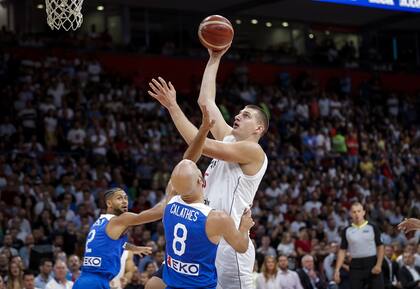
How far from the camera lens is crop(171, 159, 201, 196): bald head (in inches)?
219

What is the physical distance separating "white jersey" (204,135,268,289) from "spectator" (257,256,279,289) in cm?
699

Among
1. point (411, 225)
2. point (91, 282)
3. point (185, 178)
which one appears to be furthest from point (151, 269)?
point (185, 178)

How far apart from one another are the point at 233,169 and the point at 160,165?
12.2 metres

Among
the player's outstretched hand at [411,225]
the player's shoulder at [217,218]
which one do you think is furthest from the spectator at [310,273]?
the player's shoulder at [217,218]

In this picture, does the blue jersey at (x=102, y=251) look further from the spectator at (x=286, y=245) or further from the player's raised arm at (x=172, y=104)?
the spectator at (x=286, y=245)

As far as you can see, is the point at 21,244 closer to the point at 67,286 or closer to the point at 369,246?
the point at 67,286

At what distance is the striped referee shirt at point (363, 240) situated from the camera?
41.0 ft

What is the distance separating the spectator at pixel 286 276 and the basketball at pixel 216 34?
24.3ft

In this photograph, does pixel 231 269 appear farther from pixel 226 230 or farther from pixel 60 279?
pixel 60 279

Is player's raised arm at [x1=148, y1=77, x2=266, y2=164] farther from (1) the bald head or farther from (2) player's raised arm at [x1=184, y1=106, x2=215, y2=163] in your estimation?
(1) the bald head

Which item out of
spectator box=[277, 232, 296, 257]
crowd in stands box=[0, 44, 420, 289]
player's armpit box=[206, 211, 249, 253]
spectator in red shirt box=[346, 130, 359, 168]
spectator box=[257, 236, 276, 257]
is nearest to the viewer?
player's armpit box=[206, 211, 249, 253]

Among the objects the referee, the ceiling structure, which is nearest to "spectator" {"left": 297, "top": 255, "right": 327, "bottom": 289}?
the referee

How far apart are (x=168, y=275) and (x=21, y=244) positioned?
8.91 m

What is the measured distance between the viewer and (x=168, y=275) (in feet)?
19.1
